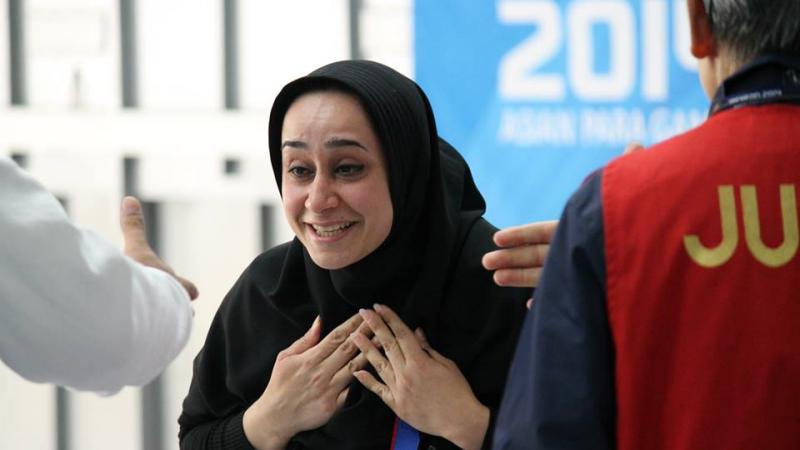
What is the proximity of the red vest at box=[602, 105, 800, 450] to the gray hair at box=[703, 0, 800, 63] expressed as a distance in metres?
0.08

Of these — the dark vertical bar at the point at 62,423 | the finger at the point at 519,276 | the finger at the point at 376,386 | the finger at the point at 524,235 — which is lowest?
the dark vertical bar at the point at 62,423

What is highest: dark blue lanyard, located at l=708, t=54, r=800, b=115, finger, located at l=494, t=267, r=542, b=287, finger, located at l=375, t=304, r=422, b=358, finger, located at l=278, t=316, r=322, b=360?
dark blue lanyard, located at l=708, t=54, r=800, b=115

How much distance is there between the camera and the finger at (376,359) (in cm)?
220

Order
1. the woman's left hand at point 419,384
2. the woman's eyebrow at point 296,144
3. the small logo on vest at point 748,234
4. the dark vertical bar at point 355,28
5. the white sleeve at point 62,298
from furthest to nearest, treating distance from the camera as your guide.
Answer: the dark vertical bar at point 355,28, the woman's eyebrow at point 296,144, the woman's left hand at point 419,384, the white sleeve at point 62,298, the small logo on vest at point 748,234

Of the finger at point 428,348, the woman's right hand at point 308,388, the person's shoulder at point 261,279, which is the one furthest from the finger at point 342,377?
the person's shoulder at point 261,279

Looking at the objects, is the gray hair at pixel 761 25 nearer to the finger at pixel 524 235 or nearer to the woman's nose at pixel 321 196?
the finger at pixel 524 235

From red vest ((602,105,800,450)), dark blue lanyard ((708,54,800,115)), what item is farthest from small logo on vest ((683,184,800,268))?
dark blue lanyard ((708,54,800,115))

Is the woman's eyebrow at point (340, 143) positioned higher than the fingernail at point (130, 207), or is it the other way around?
the woman's eyebrow at point (340, 143)

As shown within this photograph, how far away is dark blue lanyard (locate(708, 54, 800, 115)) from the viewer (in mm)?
1527

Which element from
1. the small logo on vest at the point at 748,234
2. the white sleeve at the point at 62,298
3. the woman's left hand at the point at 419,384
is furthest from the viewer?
the woman's left hand at the point at 419,384

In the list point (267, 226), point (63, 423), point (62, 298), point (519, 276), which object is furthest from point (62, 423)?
point (62, 298)

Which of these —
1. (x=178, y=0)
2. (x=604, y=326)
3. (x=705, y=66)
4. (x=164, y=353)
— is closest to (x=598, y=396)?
(x=604, y=326)

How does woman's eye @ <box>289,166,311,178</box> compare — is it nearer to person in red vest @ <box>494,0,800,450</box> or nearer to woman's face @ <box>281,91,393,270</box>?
woman's face @ <box>281,91,393,270</box>

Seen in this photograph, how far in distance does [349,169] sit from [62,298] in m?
0.70
